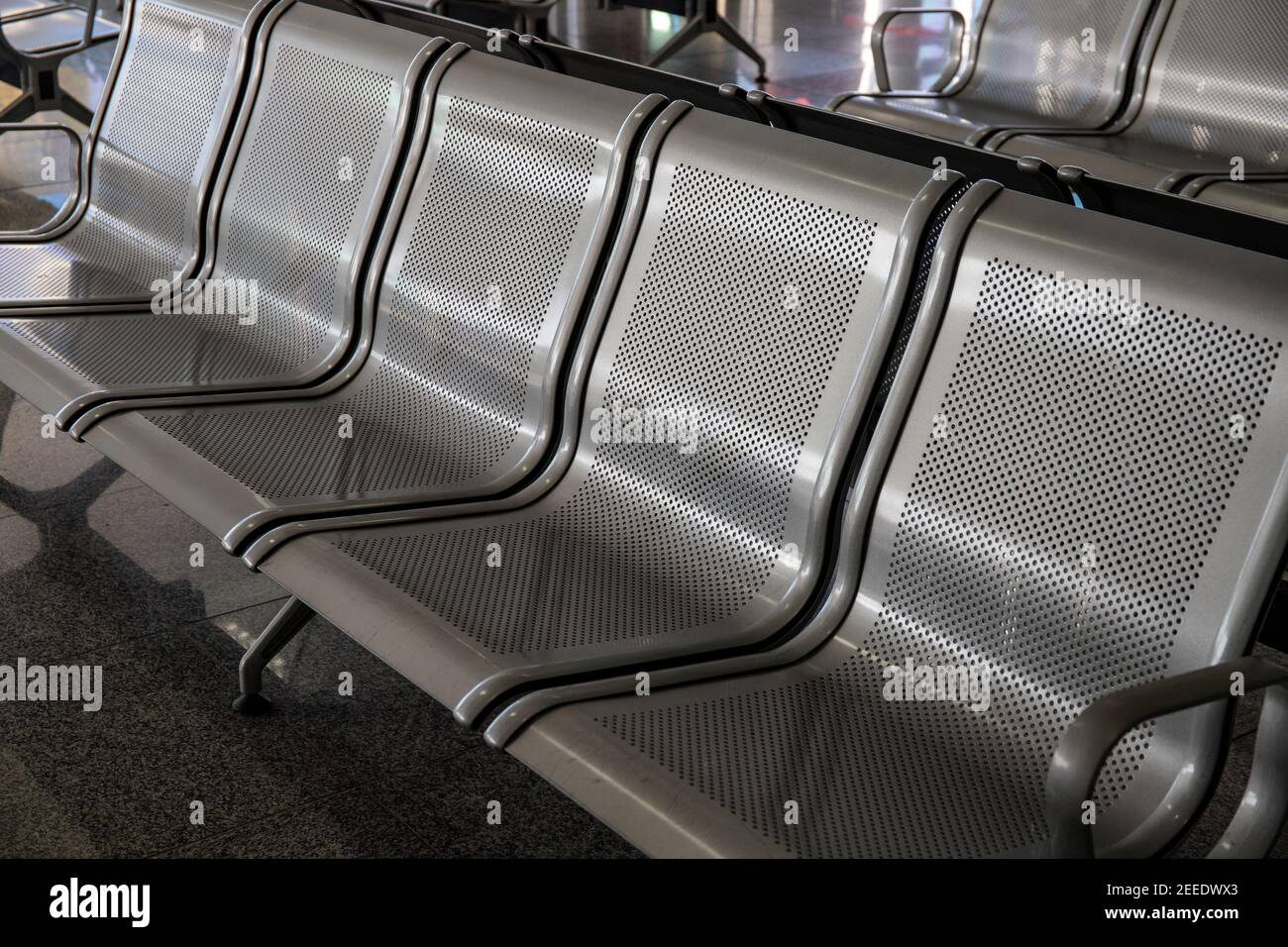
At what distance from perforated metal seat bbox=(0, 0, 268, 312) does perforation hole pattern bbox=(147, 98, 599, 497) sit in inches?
32.0

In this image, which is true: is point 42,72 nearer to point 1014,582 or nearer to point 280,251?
point 280,251

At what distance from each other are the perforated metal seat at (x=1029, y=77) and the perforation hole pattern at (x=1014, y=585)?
9.02 ft

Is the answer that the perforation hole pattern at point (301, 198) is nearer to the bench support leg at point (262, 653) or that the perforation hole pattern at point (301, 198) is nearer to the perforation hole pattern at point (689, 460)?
the bench support leg at point (262, 653)

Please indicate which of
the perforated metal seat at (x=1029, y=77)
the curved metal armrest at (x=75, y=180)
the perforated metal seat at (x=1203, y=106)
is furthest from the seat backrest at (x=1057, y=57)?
the curved metal armrest at (x=75, y=180)

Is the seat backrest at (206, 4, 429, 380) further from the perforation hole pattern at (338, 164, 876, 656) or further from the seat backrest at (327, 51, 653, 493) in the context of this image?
the perforation hole pattern at (338, 164, 876, 656)

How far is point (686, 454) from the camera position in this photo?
2.13 meters

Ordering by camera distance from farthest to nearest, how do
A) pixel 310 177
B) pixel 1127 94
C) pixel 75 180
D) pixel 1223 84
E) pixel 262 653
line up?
1. pixel 1127 94
2. pixel 1223 84
3. pixel 75 180
4. pixel 310 177
5. pixel 262 653

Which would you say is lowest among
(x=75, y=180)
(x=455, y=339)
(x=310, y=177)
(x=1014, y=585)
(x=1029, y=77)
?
(x=1014, y=585)

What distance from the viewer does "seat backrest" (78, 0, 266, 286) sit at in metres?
3.19

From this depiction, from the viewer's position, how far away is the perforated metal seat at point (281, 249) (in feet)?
8.82

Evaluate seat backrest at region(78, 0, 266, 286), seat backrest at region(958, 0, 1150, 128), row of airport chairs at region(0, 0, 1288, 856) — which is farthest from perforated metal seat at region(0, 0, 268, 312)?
seat backrest at region(958, 0, 1150, 128)

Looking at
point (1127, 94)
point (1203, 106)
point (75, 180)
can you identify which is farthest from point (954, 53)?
point (75, 180)

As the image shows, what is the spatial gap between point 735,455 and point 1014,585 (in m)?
0.50
